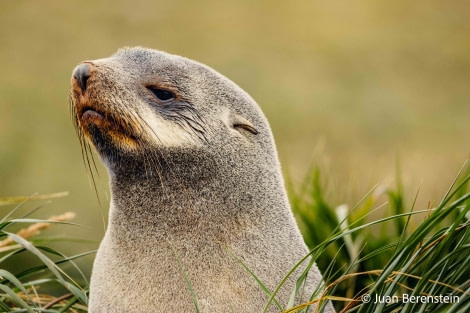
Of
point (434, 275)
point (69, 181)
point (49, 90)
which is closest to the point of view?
point (434, 275)

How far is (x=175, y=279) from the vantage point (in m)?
4.10

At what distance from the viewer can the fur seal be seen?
162 inches

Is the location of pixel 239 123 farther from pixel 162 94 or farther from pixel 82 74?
pixel 82 74

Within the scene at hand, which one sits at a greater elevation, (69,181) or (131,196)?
(131,196)

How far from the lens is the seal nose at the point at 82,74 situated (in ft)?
13.6

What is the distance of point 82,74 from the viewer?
13.6ft

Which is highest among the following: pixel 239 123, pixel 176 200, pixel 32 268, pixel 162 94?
pixel 162 94

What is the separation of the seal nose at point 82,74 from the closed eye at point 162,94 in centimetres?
35

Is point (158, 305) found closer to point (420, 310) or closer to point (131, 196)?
point (131, 196)

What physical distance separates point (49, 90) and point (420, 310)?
18.8m

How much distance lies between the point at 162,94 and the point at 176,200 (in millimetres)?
578

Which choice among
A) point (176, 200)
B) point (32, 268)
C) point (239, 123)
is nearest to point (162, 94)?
point (239, 123)

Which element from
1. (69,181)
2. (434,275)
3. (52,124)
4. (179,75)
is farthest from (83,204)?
(434,275)

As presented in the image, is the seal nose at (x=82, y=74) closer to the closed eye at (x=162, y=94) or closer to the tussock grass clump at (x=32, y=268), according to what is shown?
the closed eye at (x=162, y=94)
